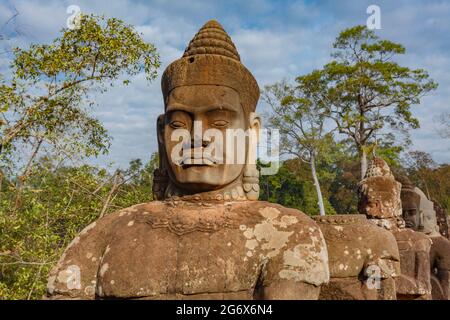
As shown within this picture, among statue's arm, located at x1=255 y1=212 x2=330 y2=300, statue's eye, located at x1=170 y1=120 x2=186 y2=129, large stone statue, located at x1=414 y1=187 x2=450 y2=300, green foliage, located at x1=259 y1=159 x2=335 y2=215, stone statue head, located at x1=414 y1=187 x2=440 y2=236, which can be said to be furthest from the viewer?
green foliage, located at x1=259 y1=159 x2=335 y2=215

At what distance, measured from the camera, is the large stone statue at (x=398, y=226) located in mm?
5459

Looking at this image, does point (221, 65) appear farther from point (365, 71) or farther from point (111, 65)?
point (365, 71)

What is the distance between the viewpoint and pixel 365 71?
722 inches

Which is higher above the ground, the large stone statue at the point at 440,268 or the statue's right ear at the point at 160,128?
the statue's right ear at the point at 160,128

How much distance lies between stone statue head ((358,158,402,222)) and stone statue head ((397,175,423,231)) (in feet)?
5.74

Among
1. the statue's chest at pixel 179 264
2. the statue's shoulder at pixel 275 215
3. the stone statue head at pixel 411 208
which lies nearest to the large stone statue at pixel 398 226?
the stone statue head at pixel 411 208

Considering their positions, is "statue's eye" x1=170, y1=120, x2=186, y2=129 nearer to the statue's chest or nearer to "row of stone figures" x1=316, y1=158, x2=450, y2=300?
the statue's chest

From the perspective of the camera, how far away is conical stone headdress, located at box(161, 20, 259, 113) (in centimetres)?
325

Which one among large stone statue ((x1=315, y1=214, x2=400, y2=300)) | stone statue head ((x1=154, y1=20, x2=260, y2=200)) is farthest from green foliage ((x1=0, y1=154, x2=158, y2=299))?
large stone statue ((x1=315, y1=214, x2=400, y2=300))

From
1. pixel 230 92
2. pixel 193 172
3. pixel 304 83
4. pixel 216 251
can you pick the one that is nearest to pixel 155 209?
pixel 193 172

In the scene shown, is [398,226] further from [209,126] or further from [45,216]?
[45,216]

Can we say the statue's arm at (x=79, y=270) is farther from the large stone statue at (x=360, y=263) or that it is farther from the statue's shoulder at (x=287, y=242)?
the large stone statue at (x=360, y=263)

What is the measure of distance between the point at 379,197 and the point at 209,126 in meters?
4.06
